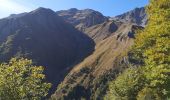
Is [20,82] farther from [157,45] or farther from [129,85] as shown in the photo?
[129,85]

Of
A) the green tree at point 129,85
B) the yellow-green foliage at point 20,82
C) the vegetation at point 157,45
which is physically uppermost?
the vegetation at point 157,45

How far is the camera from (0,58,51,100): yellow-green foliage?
31500 millimetres

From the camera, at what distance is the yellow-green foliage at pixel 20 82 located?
31500 mm

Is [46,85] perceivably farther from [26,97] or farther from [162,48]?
[162,48]

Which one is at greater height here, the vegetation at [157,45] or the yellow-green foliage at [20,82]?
the vegetation at [157,45]

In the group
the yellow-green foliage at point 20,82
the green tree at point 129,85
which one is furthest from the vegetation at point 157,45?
the green tree at point 129,85

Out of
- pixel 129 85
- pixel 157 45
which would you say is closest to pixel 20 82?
pixel 157 45

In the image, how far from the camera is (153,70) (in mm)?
29359

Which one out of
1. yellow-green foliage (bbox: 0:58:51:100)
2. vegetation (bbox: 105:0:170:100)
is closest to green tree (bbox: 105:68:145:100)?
vegetation (bbox: 105:0:170:100)

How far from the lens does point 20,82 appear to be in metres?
31.9

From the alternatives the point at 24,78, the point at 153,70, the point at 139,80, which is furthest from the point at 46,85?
the point at 139,80

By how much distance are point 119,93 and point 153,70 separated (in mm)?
48108

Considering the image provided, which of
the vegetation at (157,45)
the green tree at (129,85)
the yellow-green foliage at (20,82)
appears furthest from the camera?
the green tree at (129,85)

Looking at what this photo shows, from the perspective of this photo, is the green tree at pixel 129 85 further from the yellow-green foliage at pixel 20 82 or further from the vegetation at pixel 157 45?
the yellow-green foliage at pixel 20 82
